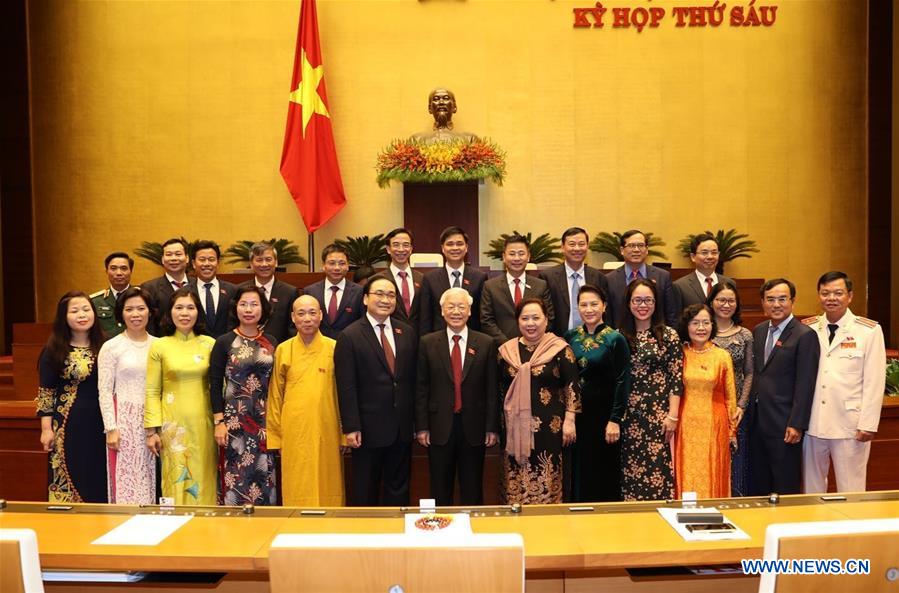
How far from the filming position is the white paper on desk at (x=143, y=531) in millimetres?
2270

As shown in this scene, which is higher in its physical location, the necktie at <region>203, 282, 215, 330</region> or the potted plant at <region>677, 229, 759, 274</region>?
the potted plant at <region>677, 229, 759, 274</region>

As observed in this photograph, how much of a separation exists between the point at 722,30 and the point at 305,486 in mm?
6893

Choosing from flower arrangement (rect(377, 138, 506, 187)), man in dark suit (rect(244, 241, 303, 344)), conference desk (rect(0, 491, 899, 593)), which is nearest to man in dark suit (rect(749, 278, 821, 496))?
conference desk (rect(0, 491, 899, 593))

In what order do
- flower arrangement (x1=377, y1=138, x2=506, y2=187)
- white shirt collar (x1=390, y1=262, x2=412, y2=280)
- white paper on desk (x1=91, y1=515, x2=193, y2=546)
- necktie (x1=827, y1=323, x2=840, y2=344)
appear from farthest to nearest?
flower arrangement (x1=377, y1=138, x2=506, y2=187) < white shirt collar (x1=390, y1=262, x2=412, y2=280) < necktie (x1=827, y1=323, x2=840, y2=344) < white paper on desk (x1=91, y1=515, x2=193, y2=546)

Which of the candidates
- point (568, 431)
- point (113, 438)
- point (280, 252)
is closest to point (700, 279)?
point (568, 431)

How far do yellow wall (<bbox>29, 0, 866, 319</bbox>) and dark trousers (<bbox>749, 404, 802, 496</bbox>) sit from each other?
442 cm

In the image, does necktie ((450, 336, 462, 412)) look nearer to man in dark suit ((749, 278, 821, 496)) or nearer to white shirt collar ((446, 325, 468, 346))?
white shirt collar ((446, 325, 468, 346))

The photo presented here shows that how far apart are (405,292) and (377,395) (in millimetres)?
1086

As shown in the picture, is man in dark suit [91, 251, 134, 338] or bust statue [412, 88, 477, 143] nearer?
man in dark suit [91, 251, 134, 338]

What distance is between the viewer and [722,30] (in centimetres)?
840

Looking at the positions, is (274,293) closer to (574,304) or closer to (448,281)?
(448,281)

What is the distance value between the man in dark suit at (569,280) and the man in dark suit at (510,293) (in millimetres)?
123

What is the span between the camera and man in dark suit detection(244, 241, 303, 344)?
16.0ft

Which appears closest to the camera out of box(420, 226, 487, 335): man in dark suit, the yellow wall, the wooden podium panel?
the wooden podium panel
